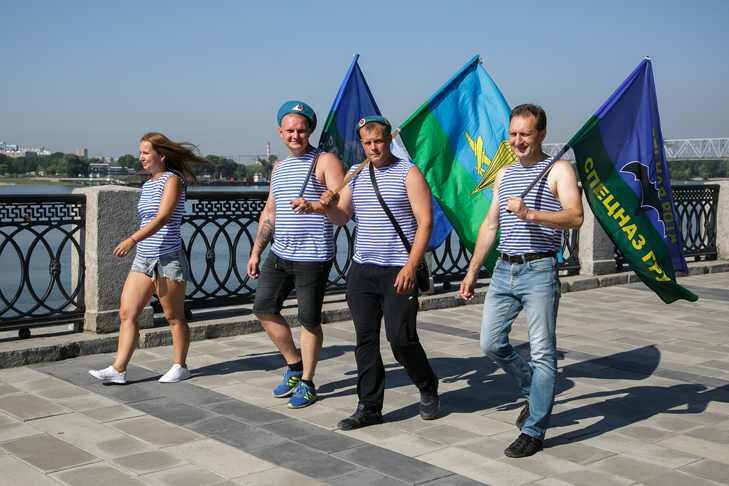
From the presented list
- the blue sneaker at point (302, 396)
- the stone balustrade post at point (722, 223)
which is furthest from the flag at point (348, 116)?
the stone balustrade post at point (722, 223)

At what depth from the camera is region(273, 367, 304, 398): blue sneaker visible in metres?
6.07

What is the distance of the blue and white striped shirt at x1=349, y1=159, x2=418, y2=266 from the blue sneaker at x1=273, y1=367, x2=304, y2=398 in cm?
119

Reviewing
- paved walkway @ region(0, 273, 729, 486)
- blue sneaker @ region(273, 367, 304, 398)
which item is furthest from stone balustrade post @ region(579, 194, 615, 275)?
blue sneaker @ region(273, 367, 304, 398)

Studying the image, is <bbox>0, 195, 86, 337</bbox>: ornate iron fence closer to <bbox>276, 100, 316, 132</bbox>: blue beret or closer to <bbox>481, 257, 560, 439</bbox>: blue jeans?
<bbox>276, 100, 316, 132</bbox>: blue beret

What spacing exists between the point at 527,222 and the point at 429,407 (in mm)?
1369

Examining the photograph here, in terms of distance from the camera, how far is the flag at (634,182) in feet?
18.1

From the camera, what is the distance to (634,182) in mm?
5609

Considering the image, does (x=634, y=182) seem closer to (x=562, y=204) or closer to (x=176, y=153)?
(x=562, y=204)

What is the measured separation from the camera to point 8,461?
4660 millimetres

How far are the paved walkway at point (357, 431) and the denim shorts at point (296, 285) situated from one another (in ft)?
1.99

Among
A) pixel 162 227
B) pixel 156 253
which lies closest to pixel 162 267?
pixel 156 253

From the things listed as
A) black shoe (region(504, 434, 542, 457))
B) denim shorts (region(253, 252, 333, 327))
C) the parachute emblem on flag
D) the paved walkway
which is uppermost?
the parachute emblem on flag

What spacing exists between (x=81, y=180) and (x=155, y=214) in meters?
5.48

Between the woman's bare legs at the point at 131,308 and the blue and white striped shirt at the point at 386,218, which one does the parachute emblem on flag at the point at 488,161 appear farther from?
the woman's bare legs at the point at 131,308
